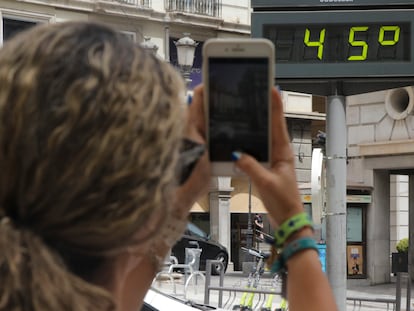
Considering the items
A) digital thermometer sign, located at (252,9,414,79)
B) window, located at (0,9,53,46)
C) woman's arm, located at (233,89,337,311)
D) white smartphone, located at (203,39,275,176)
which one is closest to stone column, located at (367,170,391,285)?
window, located at (0,9,53,46)

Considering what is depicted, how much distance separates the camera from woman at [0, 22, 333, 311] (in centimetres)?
109

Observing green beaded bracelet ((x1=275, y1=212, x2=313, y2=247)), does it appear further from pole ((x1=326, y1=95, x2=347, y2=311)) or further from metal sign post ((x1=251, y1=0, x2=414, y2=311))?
pole ((x1=326, y1=95, x2=347, y2=311))

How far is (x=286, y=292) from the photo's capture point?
1650mm

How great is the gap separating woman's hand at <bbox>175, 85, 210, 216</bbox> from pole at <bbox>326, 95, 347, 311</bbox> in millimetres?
5748

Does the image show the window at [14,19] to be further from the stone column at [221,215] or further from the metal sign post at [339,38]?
the metal sign post at [339,38]

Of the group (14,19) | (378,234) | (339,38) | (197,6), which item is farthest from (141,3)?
(339,38)

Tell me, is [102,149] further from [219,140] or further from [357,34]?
[357,34]

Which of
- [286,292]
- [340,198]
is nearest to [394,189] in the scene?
[340,198]

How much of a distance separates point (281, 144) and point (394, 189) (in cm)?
2656

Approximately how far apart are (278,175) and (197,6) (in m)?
28.2

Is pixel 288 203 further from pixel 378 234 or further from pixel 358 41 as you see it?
pixel 378 234

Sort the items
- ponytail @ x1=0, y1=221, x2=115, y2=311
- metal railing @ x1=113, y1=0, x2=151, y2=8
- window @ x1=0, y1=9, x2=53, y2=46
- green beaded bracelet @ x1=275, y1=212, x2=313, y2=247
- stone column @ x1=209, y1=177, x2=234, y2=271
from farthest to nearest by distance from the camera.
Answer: stone column @ x1=209, y1=177, x2=234, y2=271 → metal railing @ x1=113, y1=0, x2=151, y2=8 → window @ x1=0, y1=9, x2=53, y2=46 → green beaded bracelet @ x1=275, y1=212, x2=313, y2=247 → ponytail @ x1=0, y1=221, x2=115, y2=311

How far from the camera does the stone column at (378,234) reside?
66.1 ft

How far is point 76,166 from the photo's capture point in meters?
1.10
